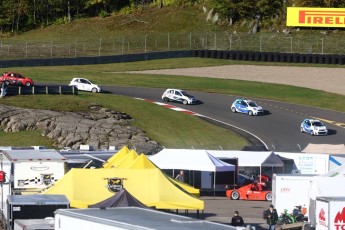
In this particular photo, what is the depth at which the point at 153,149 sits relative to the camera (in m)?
50.8

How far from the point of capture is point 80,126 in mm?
58125

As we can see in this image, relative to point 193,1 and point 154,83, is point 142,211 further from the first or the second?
point 193,1

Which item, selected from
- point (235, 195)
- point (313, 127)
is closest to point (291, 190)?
point (235, 195)

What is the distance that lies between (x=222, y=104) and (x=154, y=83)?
37.3 ft

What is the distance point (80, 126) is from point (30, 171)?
2620 cm

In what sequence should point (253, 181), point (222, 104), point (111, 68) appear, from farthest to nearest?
point (111, 68)
point (222, 104)
point (253, 181)

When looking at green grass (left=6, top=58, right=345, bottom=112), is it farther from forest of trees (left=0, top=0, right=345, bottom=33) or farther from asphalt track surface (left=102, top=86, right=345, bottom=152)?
forest of trees (left=0, top=0, right=345, bottom=33)

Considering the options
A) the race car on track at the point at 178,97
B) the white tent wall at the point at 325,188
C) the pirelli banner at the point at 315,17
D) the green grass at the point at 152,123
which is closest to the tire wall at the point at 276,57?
the pirelli banner at the point at 315,17

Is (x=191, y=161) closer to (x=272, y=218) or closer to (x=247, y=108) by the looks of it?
(x=272, y=218)

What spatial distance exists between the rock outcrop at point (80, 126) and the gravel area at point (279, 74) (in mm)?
25856

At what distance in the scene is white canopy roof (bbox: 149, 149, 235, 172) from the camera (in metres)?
42.5

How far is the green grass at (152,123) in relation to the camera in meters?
56.8

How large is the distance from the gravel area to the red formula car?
40.2 meters

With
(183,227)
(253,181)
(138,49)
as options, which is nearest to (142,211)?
(183,227)
